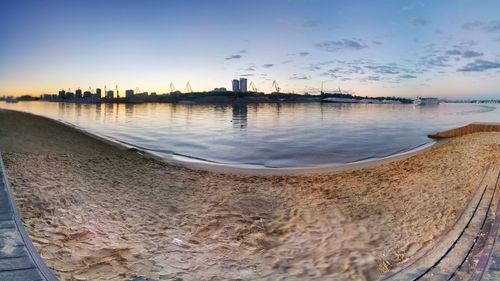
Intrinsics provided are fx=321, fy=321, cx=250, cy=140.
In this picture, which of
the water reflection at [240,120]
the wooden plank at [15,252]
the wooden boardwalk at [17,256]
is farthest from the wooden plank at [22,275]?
the water reflection at [240,120]

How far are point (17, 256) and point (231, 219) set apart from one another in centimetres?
560

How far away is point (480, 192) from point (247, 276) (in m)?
7.03

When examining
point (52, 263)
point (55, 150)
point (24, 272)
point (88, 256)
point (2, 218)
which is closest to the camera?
point (24, 272)

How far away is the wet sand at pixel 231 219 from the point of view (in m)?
6.16

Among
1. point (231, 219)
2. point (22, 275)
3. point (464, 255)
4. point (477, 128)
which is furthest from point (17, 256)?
point (477, 128)

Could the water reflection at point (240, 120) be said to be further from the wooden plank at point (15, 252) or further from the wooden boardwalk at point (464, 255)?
the wooden plank at point (15, 252)

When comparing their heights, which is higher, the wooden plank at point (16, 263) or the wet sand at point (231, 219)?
the wooden plank at point (16, 263)

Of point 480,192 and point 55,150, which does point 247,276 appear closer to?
point 480,192

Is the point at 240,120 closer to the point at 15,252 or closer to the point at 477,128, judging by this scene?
the point at 477,128

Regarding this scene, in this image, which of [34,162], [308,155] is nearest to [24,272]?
[34,162]

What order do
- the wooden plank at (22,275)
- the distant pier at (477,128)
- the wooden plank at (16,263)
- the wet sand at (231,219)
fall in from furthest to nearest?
the distant pier at (477,128), the wet sand at (231,219), the wooden plank at (16,263), the wooden plank at (22,275)

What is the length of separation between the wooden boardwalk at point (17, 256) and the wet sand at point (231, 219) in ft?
4.00

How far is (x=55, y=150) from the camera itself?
1827cm

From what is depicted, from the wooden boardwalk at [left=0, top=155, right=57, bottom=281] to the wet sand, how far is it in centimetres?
122
